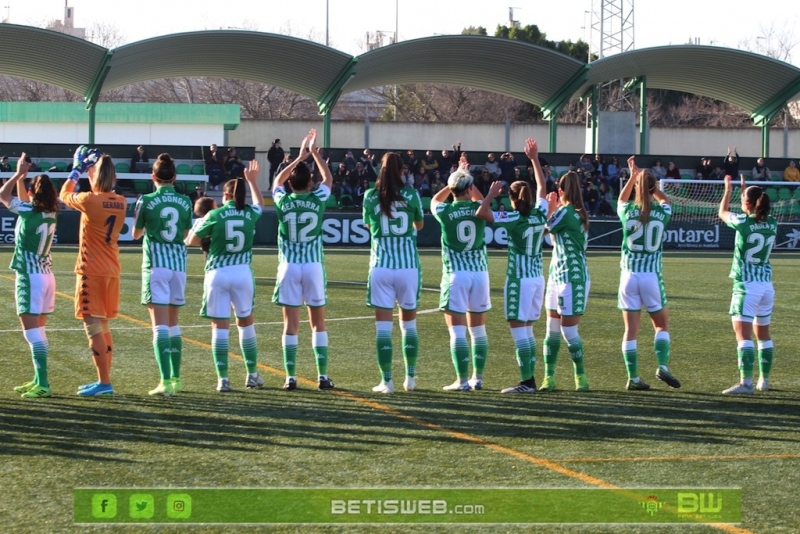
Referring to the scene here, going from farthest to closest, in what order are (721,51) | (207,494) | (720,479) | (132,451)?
(721,51), (132,451), (720,479), (207,494)

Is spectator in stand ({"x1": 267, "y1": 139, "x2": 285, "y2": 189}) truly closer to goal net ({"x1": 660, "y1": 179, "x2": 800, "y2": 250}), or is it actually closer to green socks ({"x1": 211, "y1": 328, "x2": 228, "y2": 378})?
goal net ({"x1": 660, "y1": 179, "x2": 800, "y2": 250})

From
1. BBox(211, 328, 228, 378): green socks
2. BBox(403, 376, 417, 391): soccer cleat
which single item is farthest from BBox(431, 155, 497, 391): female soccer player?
BBox(211, 328, 228, 378): green socks

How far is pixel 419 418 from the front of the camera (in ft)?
28.7

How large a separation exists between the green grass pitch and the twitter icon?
22 centimetres

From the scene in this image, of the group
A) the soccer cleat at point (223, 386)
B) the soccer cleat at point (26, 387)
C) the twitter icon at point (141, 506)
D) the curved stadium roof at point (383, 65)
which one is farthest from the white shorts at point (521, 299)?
the curved stadium roof at point (383, 65)

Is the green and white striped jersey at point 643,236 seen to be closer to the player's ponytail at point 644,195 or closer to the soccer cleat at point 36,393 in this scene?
the player's ponytail at point 644,195

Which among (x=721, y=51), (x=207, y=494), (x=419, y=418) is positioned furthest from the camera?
(x=721, y=51)

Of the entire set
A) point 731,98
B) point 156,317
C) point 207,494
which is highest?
point 731,98

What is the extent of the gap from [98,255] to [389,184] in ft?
8.09

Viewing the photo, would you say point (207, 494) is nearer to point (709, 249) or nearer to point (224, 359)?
point (224, 359)

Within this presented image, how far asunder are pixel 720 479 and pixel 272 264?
18530mm

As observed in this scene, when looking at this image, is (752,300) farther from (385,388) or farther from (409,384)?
(385,388)

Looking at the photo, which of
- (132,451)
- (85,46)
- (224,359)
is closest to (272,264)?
(85,46)

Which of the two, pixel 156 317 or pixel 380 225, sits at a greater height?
pixel 380 225
